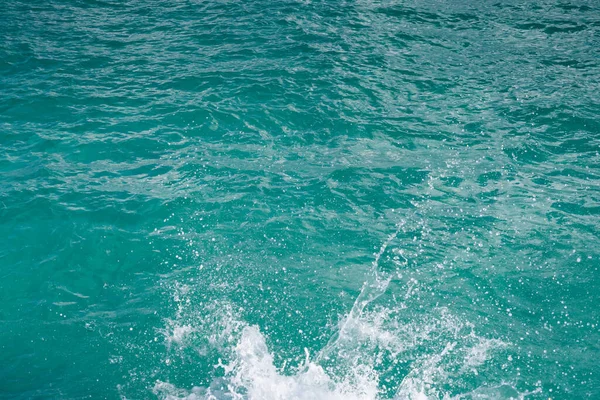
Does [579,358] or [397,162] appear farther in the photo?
[397,162]

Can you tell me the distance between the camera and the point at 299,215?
10945 mm

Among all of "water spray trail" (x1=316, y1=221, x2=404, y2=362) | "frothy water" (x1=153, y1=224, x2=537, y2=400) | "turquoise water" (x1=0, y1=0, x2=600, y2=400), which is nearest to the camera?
"frothy water" (x1=153, y1=224, x2=537, y2=400)

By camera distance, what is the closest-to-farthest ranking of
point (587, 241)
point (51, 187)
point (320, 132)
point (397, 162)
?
point (587, 241)
point (51, 187)
point (397, 162)
point (320, 132)

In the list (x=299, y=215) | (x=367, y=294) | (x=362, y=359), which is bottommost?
(x=362, y=359)

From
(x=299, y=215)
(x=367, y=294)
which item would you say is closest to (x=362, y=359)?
(x=367, y=294)

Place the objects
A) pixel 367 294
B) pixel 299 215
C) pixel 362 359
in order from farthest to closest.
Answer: pixel 299 215 → pixel 367 294 → pixel 362 359

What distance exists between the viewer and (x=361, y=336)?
8.52m

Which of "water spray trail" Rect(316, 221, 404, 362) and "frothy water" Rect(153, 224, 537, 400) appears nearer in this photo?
"frothy water" Rect(153, 224, 537, 400)

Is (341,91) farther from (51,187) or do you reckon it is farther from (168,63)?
(51,187)

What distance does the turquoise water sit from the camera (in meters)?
8.20

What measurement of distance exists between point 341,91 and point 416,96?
219 centimetres

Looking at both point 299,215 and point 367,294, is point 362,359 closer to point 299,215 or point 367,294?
point 367,294

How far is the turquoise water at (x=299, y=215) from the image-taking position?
8.20m

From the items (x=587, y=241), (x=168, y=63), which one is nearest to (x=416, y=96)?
(x=587, y=241)
